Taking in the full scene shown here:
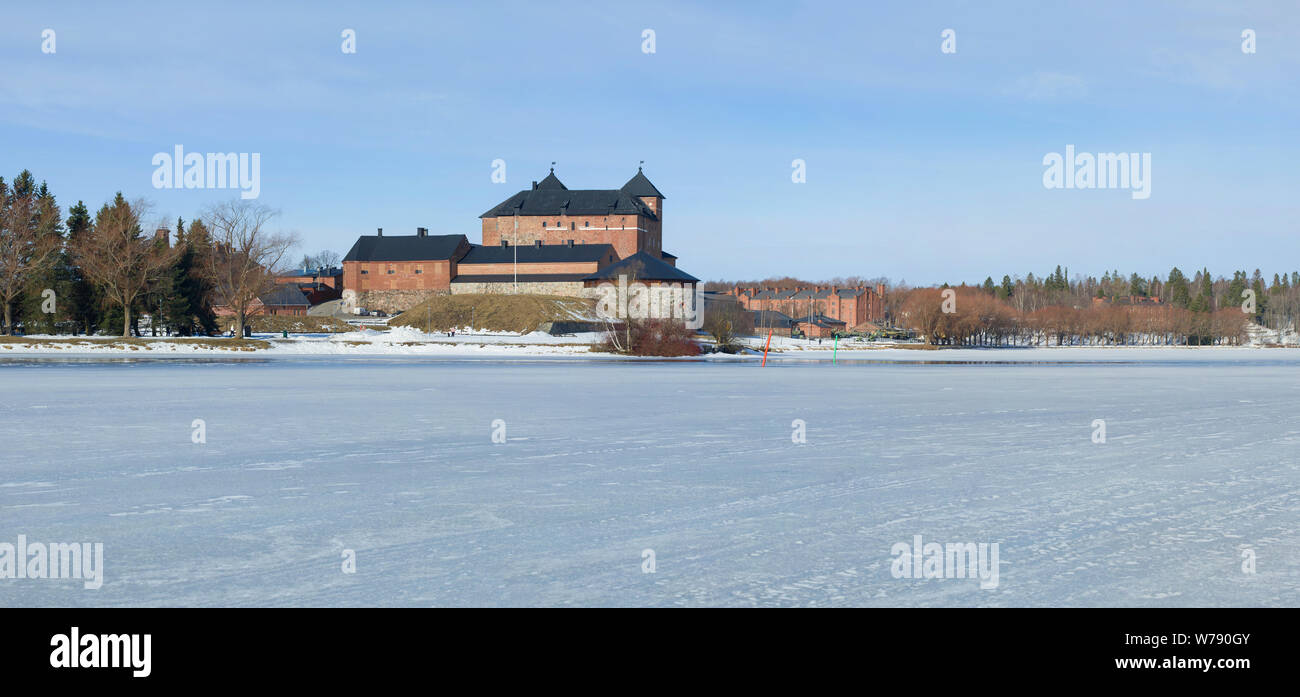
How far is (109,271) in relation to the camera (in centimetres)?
5728

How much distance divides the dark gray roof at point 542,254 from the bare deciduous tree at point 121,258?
158 feet

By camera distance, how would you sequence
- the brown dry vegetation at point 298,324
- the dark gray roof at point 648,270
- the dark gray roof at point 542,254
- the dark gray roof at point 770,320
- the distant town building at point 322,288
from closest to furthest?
1. the brown dry vegetation at point 298,324
2. the dark gray roof at point 648,270
3. the dark gray roof at point 542,254
4. the distant town building at point 322,288
5. the dark gray roof at point 770,320

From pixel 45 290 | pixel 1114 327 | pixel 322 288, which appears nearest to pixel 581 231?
pixel 322 288

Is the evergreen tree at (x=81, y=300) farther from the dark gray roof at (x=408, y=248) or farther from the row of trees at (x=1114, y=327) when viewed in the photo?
the row of trees at (x=1114, y=327)

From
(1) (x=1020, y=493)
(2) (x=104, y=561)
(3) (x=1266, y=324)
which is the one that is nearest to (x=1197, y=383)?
(1) (x=1020, y=493)

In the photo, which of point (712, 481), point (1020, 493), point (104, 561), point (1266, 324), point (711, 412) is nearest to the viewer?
point (104, 561)

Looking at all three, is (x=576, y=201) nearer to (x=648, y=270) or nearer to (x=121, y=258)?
(x=648, y=270)

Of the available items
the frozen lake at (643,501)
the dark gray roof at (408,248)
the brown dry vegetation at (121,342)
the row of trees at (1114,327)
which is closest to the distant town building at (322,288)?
the dark gray roof at (408,248)

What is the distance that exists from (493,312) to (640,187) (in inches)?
1493

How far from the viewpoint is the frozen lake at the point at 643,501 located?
18.9ft

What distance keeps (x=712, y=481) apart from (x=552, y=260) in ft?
313

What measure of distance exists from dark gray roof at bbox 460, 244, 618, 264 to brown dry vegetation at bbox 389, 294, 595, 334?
6.68 metres
